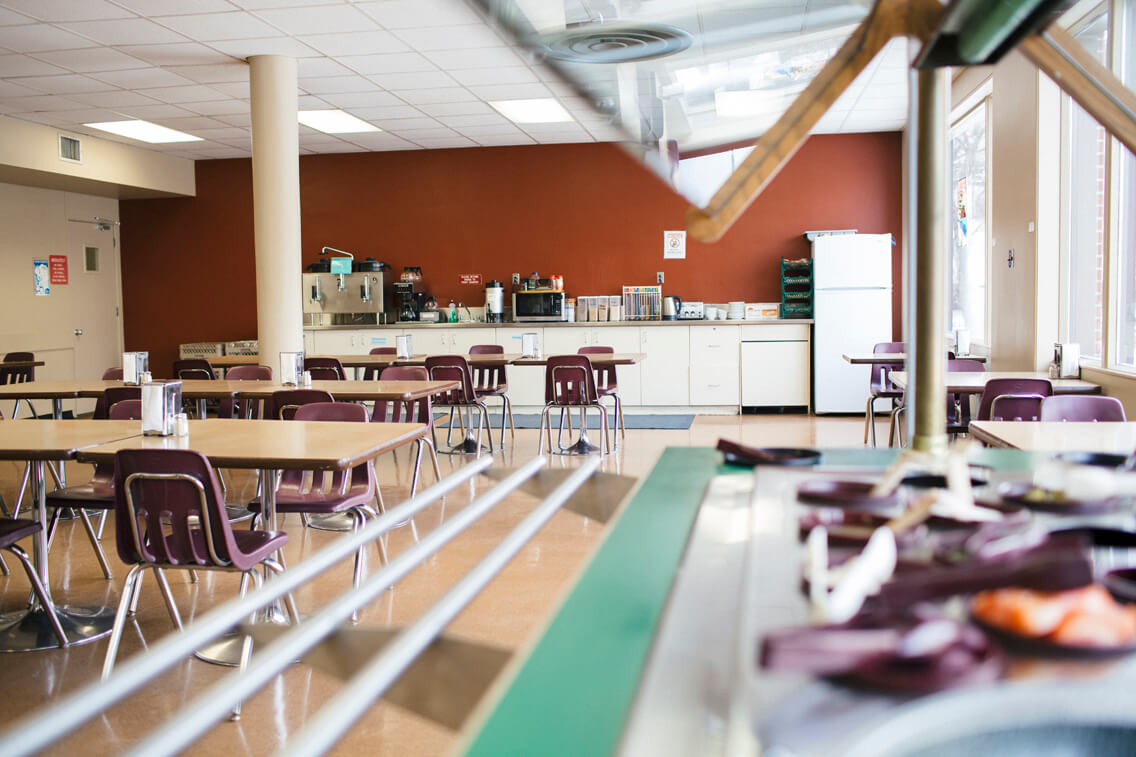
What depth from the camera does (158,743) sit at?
476mm

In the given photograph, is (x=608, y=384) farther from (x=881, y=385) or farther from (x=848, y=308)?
(x=848, y=308)

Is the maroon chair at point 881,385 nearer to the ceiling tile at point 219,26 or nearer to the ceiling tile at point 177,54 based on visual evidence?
the ceiling tile at point 219,26

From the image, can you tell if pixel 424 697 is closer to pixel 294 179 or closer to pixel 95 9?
pixel 95 9

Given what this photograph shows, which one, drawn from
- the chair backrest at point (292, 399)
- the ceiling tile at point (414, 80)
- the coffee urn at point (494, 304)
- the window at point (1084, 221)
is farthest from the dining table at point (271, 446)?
the coffee urn at point (494, 304)

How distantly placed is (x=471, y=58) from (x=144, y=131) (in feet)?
14.5

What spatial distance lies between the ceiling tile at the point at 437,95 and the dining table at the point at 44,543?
4.92 metres

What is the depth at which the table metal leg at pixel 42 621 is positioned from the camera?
10.7 feet

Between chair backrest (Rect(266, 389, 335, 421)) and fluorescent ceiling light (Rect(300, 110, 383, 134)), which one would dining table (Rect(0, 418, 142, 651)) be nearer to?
chair backrest (Rect(266, 389, 335, 421))

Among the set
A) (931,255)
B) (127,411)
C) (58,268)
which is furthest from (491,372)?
(931,255)

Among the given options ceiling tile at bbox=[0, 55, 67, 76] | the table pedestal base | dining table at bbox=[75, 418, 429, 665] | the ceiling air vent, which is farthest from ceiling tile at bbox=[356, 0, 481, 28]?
the ceiling air vent

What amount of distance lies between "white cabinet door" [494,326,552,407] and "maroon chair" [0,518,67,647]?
6710mm

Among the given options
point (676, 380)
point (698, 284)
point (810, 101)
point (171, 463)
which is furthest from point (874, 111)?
point (810, 101)

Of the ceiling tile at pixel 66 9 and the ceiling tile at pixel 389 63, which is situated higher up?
the ceiling tile at pixel 389 63

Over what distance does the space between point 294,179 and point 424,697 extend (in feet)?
23.8
